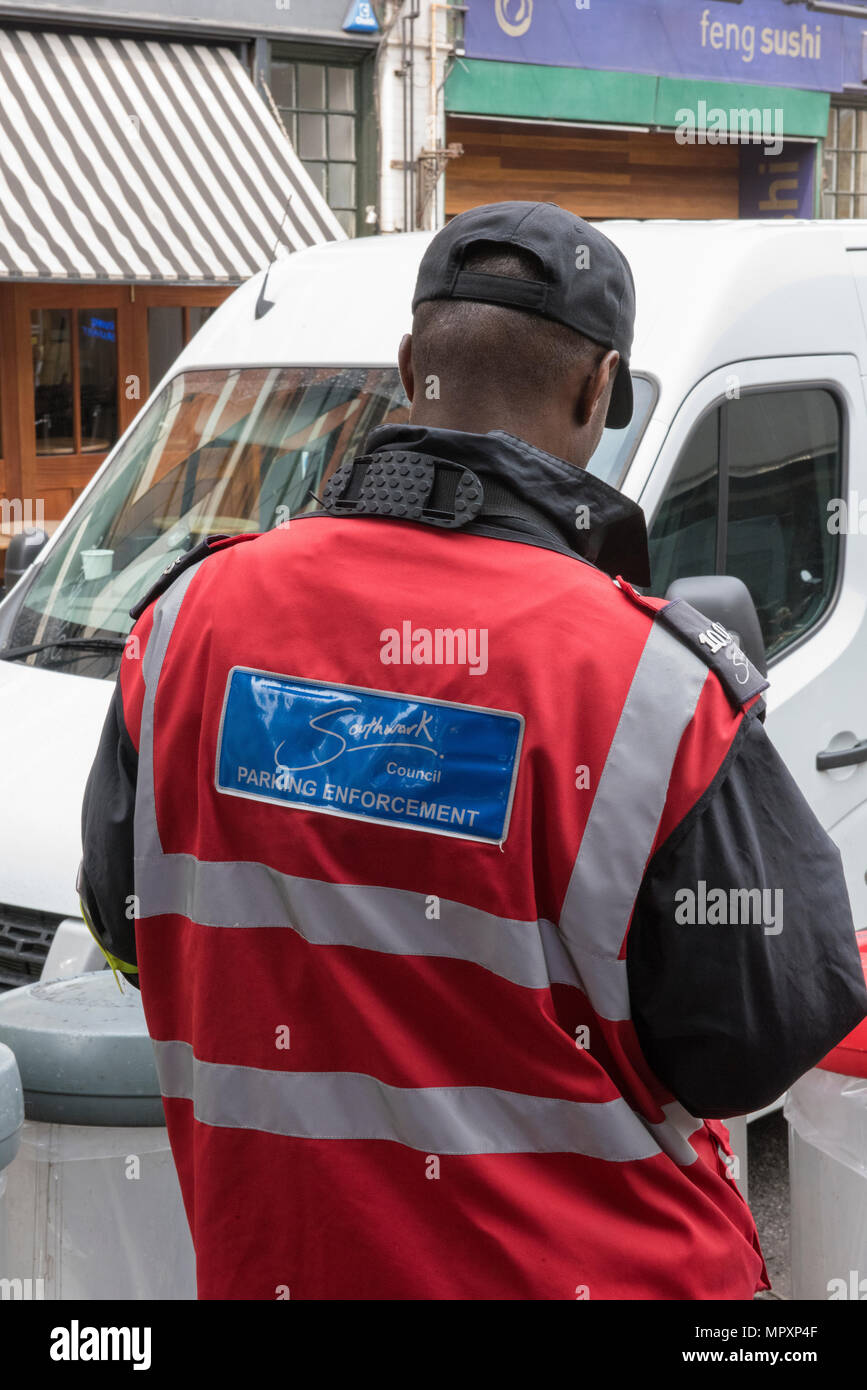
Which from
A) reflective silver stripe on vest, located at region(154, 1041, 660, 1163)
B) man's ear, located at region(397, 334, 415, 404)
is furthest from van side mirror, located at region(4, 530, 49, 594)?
reflective silver stripe on vest, located at region(154, 1041, 660, 1163)

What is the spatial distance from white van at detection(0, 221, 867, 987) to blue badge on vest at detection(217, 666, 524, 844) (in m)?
1.76

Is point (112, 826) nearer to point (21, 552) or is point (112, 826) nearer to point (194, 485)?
point (194, 485)

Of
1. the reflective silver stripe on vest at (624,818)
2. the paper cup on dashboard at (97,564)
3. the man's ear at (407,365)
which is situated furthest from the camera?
the paper cup on dashboard at (97,564)

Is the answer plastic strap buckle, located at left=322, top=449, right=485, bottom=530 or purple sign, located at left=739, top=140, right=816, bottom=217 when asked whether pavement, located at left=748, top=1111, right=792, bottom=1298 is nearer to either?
plastic strap buckle, located at left=322, top=449, right=485, bottom=530

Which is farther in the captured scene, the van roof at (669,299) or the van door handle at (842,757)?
the van door handle at (842,757)

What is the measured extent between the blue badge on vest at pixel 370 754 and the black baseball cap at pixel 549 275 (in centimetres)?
45

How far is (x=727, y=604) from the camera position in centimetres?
262

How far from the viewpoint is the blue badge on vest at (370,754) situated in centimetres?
149

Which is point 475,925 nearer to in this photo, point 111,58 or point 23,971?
point 23,971

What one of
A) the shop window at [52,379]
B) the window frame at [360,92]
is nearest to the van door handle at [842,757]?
the shop window at [52,379]

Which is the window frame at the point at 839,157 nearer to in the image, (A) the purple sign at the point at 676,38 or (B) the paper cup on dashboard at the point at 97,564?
(A) the purple sign at the point at 676,38

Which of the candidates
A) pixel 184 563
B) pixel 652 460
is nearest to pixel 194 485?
pixel 652 460

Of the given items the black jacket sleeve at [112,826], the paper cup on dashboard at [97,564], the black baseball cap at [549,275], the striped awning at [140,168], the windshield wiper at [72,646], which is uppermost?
the striped awning at [140,168]

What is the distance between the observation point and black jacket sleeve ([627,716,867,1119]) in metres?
1.48
